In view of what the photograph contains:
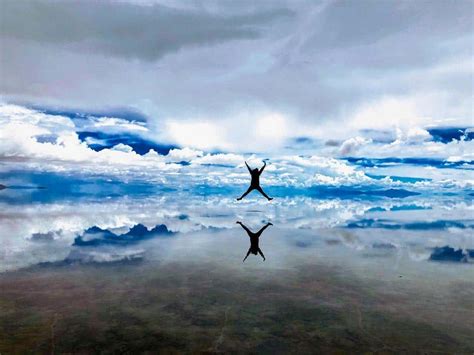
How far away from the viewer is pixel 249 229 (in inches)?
1535

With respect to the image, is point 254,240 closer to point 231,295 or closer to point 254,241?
point 254,241

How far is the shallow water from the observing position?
12836 mm

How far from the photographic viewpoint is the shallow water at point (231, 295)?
1284 cm

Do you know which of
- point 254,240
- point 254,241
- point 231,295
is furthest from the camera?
point 254,240

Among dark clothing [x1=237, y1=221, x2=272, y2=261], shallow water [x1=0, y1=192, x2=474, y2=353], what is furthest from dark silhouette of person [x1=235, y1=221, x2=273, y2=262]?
shallow water [x1=0, y1=192, x2=474, y2=353]

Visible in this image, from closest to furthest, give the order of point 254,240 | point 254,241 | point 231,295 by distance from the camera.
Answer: point 231,295 < point 254,241 < point 254,240

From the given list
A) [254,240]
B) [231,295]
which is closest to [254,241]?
[254,240]

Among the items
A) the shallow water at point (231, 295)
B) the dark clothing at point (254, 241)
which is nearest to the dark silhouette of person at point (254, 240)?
the dark clothing at point (254, 241)

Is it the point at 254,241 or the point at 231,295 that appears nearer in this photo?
the point at 231,295

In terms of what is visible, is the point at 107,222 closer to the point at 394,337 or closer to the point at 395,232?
the point at 395,232

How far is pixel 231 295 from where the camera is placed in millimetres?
17203

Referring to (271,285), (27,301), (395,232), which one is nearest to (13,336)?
(27,301)

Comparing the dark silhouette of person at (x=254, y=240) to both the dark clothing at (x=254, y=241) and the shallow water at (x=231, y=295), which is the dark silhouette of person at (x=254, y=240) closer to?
the dark clothing at (x=254, y=241)

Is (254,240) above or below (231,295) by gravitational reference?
above
